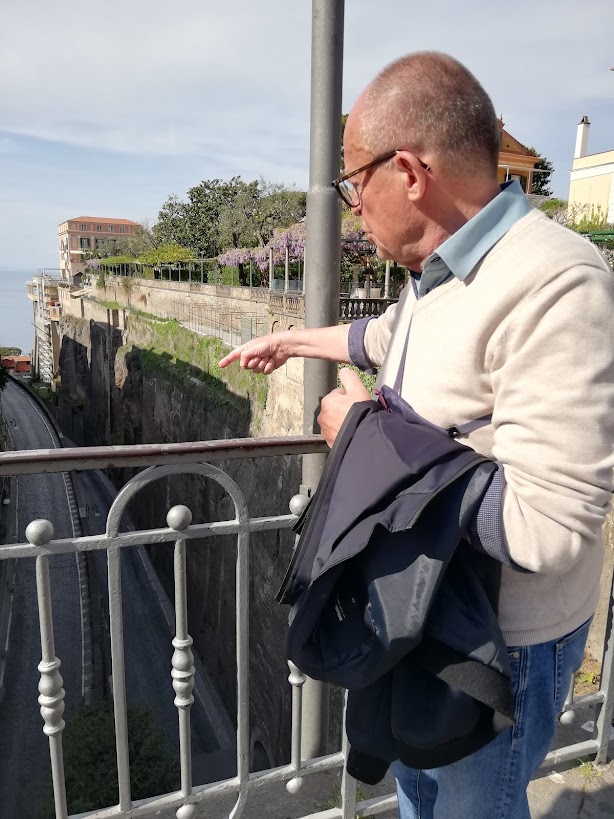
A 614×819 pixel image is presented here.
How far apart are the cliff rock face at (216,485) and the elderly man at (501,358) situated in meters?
10.8

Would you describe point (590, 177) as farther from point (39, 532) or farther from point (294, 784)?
point (39, 532)

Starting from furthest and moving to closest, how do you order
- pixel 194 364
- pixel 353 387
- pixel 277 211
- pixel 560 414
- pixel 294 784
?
pixel 277 211, pixel 194 364, pixel 294 784, pixel 353 387, pixel 560 414

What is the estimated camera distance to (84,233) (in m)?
114

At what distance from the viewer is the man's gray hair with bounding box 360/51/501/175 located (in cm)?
124

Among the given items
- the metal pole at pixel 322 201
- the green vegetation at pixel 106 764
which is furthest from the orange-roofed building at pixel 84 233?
the metal pole at pixel 322 201

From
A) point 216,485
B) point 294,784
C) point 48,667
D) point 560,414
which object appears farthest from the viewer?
point 216,485

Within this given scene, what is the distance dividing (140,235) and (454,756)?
62388 mm

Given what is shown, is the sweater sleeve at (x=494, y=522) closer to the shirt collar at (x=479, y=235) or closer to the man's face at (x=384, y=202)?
the shirt collar at (x=479, y=235)

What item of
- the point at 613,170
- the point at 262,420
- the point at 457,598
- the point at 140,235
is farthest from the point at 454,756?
the point at 140,235

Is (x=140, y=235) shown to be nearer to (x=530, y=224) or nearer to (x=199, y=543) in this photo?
(x=199, y=543)

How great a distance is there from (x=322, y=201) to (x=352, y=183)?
1.59 ft

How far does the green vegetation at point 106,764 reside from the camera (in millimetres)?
10406

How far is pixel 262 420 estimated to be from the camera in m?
15.4

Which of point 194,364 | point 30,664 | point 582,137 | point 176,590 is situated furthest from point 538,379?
point 582,137
